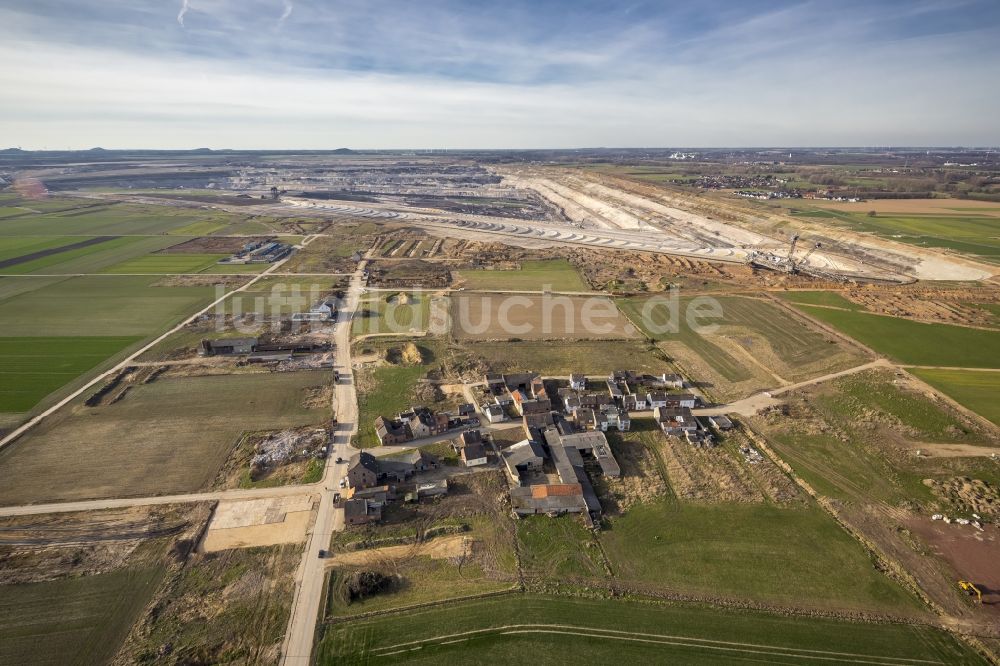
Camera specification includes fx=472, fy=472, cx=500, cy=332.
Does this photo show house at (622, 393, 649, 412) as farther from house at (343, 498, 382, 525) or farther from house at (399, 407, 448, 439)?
house at (343, 498, 382, 525)

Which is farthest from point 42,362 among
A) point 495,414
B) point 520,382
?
point 520,382

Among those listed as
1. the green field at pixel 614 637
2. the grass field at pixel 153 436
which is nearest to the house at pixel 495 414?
the grass field at pixel 153 436

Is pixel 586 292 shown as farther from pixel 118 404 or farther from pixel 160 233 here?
pixel 160 233

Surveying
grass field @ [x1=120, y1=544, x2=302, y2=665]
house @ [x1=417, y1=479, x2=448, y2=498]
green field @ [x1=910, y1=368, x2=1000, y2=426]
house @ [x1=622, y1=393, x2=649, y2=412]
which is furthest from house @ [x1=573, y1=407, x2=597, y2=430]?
green field @ [x1=910, y1=368, x2=1000, y2=426]

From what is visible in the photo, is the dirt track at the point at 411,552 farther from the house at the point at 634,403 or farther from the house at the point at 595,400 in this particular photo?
the house at the point at 634,403

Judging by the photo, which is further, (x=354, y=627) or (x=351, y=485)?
(x=351, y=485)

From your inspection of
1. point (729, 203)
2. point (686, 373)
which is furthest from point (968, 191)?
point (686, 373)

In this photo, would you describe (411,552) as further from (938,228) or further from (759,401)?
(938,228)
